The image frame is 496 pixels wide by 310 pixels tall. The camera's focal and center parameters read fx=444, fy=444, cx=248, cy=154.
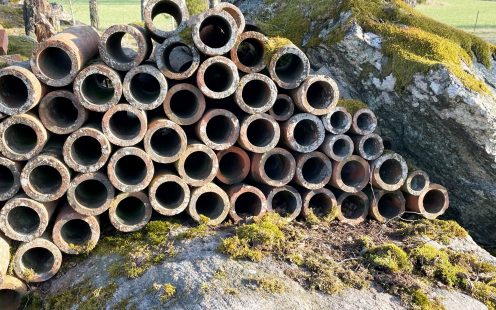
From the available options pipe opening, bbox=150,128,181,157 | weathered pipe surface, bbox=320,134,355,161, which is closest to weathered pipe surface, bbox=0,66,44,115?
pipe opening, bbox=150,128,181,157

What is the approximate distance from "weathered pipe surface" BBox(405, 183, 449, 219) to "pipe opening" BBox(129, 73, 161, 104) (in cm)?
369

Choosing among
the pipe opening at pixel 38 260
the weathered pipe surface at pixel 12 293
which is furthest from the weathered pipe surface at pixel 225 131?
the weathered pipe surface at pixel 12 293

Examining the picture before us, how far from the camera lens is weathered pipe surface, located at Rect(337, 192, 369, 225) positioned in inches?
231

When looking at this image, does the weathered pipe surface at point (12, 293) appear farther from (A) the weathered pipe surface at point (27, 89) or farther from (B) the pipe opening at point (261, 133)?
(B) the pipe opening at point (261, 133)

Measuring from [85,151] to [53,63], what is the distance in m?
1.15

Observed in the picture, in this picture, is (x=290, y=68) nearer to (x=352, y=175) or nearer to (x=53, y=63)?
(x=352, y=175)

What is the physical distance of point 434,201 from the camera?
20.6 ft

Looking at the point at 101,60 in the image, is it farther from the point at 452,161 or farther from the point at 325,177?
the point at 452,161

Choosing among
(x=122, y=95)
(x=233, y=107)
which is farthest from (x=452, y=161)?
(x=122, y=95)

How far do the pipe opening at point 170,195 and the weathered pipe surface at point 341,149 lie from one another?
1898mm

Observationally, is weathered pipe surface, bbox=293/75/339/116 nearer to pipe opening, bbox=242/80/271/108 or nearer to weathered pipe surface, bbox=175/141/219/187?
pipe opening, bbox=242/80/271/108

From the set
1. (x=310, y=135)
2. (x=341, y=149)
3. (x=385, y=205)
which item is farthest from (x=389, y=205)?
(x=310, y=135)

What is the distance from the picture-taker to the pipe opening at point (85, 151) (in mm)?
5087

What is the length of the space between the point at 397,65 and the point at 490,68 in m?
2.04
